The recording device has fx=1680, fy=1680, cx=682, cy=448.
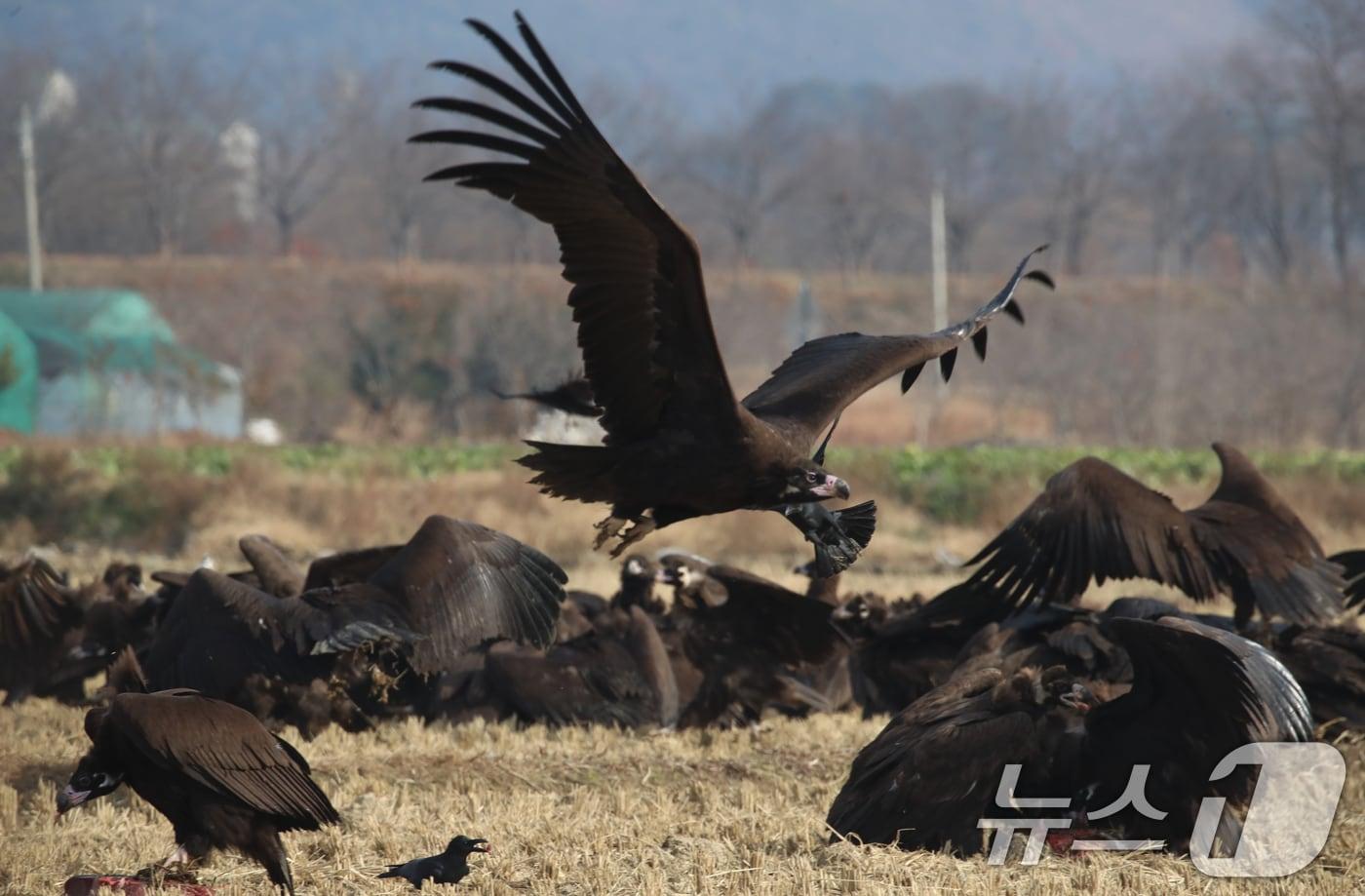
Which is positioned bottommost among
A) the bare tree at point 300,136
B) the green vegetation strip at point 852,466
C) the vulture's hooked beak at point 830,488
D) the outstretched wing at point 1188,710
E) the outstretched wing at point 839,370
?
the green vegetation strip at point 852,466

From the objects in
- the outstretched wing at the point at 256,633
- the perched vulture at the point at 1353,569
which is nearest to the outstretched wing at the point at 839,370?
the outstretched wing at the point at 256,633

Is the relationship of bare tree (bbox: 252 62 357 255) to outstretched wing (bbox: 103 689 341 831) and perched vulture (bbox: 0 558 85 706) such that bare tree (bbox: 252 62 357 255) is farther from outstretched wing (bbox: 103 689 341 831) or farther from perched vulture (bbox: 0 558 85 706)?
outstretched wing (bbox: 103 689 341 831)

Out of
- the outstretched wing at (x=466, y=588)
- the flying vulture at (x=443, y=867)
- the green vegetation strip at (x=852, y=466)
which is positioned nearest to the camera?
the flying vulture at (x=443, y=867)

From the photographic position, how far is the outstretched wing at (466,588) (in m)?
7.87

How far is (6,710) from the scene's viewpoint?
30.9 feet

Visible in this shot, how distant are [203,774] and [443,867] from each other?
0.92 m

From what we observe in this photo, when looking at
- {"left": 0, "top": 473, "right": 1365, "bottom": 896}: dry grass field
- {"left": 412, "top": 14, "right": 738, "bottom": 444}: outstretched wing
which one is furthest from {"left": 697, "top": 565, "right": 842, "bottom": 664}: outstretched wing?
{"left": 412, "top": 14, "right": 738, "bottom": 444}: outstretched wing

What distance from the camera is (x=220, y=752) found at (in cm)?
586

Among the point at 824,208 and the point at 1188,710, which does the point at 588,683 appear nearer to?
the point at 1188,710

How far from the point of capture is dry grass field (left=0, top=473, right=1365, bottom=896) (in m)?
6.26

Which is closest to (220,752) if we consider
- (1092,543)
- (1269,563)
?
(1092,543)

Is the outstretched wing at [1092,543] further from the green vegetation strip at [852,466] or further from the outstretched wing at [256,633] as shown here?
the green vegetation strip at [852,466]

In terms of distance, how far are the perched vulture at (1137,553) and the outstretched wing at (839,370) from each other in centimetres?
94

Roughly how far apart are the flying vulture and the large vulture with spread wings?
1.42 metres
